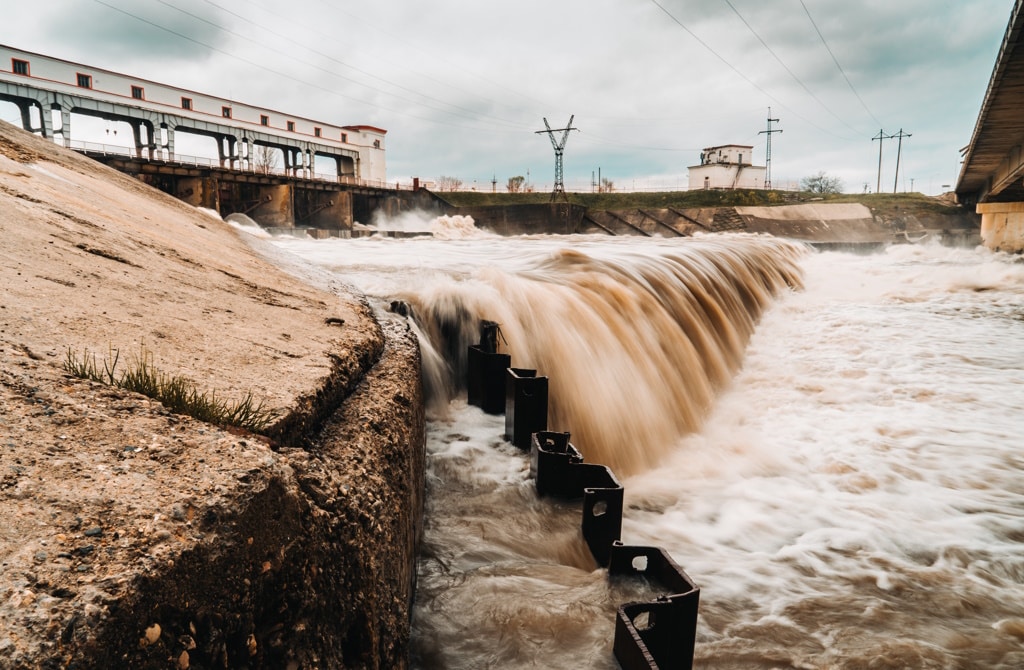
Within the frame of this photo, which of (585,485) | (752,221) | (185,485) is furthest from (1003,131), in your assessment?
(752,221)

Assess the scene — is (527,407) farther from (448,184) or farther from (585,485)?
(448,184)

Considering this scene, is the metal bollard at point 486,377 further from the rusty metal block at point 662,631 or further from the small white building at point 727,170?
the small white building at point 727,170

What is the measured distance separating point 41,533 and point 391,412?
1.41 metres

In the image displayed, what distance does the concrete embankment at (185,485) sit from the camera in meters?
0.97

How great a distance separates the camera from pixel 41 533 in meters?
1.02

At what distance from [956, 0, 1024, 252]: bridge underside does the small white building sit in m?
29.0

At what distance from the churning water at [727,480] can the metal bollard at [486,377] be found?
102 millimetres

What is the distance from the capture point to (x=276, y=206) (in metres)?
34.9

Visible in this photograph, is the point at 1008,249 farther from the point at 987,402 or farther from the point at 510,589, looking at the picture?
the point at 510,589

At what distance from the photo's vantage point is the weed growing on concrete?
5.10ft

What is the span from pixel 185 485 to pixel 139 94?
160ft

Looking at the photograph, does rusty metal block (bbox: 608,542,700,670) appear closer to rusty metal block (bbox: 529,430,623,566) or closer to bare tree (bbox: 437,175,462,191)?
rusty metal block (bbox: 529,430,623,566)

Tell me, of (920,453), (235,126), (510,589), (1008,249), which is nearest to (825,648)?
(510,589)

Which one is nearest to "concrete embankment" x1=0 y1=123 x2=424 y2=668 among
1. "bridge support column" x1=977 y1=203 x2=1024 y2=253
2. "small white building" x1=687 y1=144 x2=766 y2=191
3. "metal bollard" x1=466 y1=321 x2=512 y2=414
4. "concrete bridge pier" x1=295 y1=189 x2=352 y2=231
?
"metal bollard" x1=466 y1=321 x2=512 y2=414
